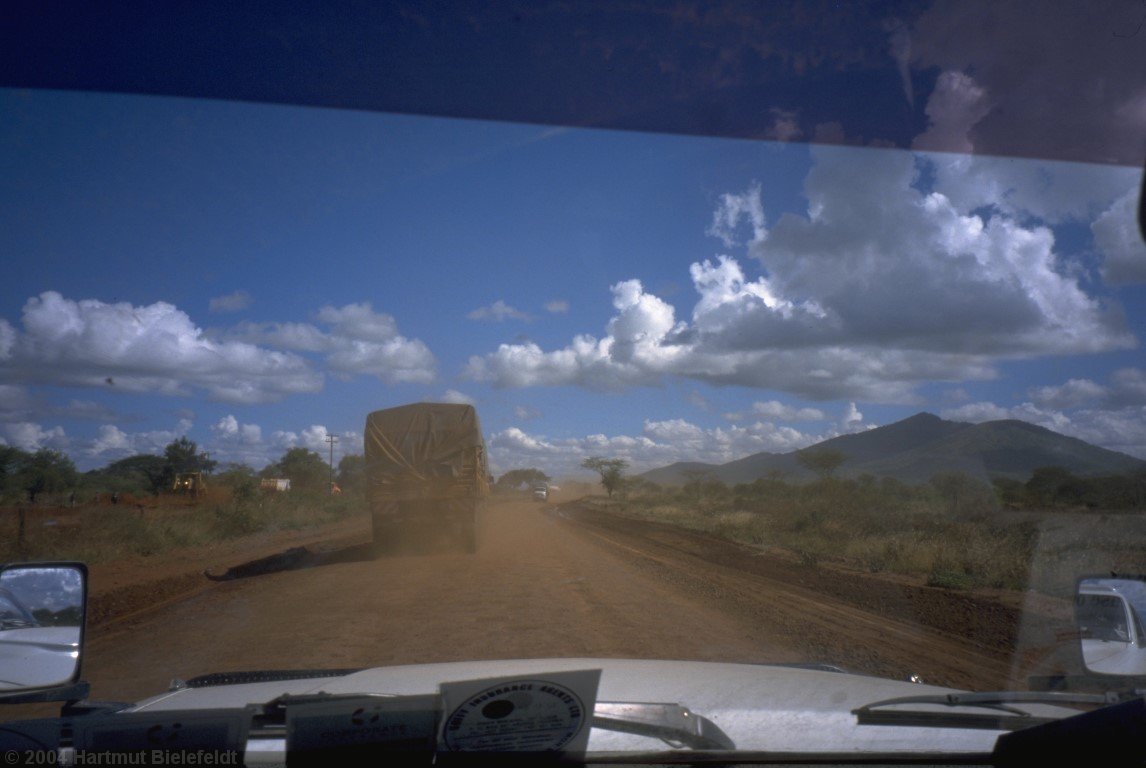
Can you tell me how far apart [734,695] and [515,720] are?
1.12 meters

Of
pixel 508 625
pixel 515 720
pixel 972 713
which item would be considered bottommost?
pixel 508 625

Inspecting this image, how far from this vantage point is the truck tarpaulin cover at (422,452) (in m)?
19.5

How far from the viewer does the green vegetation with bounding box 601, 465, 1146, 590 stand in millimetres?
14508

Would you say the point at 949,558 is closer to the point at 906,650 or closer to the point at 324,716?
the point at 906,650

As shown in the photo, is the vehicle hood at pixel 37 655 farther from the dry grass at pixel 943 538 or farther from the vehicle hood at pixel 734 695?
the dry grass at pixel 943 538

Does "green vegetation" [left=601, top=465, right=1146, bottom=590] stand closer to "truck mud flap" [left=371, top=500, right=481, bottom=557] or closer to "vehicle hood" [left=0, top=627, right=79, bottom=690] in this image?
"truck mud flap" [left=371, top=500, right=481, bottom=557]

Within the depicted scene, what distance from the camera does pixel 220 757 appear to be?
7.98 ft

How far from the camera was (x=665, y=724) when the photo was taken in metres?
2.86

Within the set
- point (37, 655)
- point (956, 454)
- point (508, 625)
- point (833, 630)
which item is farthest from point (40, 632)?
point (956, 454)

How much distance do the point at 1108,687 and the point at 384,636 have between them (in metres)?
7.05

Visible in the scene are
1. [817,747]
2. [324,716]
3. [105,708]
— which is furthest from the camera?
[105,708]

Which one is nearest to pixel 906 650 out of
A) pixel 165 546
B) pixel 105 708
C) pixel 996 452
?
pixel 105 708

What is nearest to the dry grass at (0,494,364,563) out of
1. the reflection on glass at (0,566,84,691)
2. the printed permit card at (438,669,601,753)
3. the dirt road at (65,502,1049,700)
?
the dirt road at (65,502,1049,700)

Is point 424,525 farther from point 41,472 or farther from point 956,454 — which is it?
point 956,454
